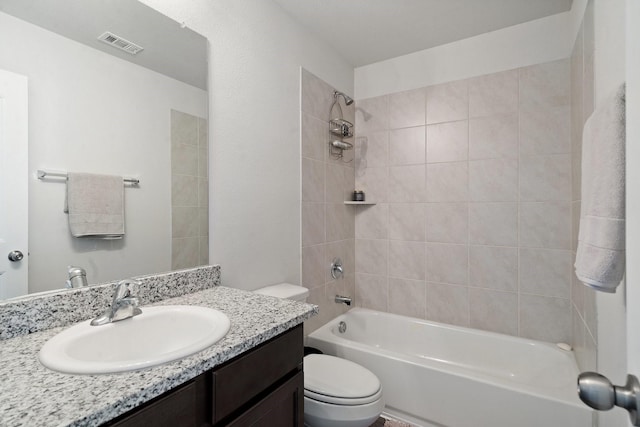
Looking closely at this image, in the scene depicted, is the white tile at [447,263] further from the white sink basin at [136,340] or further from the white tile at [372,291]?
the white sink basin at [136,340]

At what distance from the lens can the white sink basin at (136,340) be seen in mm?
688

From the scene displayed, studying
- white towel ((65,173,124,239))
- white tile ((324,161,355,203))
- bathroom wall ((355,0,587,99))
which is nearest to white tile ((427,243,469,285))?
white tile ((324,161,355,203))

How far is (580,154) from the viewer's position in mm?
1577

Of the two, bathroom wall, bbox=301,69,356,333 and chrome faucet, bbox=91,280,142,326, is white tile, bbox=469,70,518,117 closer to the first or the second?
bathroom wall, bbox=301,69,356,333

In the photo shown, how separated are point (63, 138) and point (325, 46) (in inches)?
71.8

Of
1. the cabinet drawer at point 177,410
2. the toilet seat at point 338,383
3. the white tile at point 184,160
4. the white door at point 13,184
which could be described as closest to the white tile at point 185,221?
the white tile at point 184,160

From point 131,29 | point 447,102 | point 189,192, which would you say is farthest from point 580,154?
point 131,29

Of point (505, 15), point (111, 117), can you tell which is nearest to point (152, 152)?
point (111, 117)

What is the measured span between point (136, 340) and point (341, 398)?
2.92 ft

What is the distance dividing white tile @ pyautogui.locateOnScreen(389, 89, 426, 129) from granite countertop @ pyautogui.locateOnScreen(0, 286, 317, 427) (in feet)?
6.40

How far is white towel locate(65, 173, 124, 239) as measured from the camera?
39.9 inches

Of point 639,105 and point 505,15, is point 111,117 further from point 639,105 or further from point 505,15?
point 505,15

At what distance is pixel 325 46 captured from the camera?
2250 millimetres

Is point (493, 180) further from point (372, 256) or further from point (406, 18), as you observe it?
point (406, 18)
